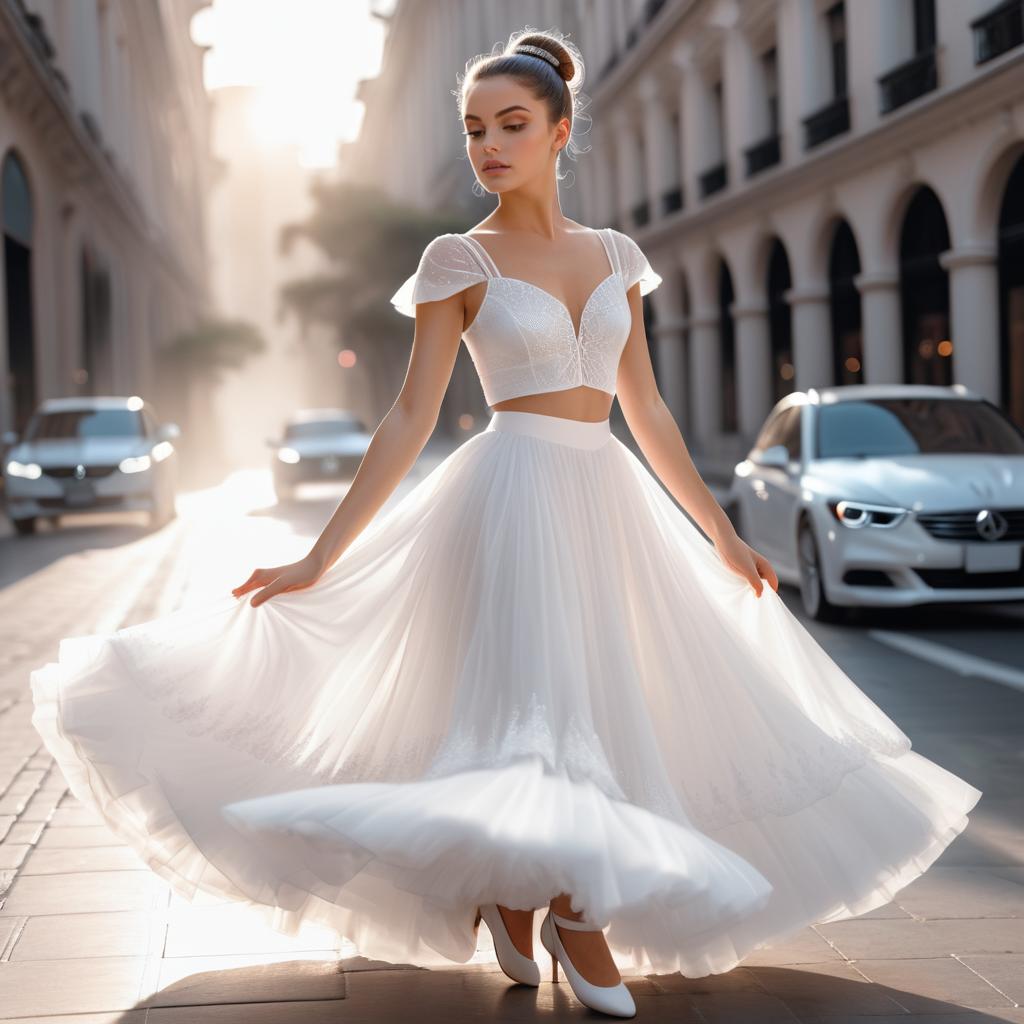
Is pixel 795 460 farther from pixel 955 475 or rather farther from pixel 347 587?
pixel 347 587

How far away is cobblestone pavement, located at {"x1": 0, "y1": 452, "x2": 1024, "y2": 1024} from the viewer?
333 centimetres

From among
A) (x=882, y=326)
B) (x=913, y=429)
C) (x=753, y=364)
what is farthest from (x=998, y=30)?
(x=753, y=364)

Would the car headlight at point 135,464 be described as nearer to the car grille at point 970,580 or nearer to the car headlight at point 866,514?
the car headlight at point 866,514

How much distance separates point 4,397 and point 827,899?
2635 centimetres

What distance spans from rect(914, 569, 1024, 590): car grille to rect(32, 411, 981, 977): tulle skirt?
6371 millimetres

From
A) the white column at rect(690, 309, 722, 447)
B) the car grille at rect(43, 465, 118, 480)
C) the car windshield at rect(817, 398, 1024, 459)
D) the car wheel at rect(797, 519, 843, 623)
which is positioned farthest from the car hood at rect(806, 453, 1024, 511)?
the white column at rect(690, 309, 722, 447)

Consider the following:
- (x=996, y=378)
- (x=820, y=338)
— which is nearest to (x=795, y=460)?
(x=996, y=378)

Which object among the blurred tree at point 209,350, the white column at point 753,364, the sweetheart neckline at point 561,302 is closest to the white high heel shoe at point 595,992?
the sweetheart neckline at point 561,302

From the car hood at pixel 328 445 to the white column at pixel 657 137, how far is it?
12.3 metres

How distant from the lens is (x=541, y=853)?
2.69 meters

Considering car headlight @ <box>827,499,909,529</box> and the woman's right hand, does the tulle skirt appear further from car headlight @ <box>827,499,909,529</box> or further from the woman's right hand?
car headlight @ <box>827,499,909,529</box>

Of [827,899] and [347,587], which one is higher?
[347,587]

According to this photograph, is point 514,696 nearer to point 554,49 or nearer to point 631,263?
point 631,263

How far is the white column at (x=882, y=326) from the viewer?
24.9 meters
